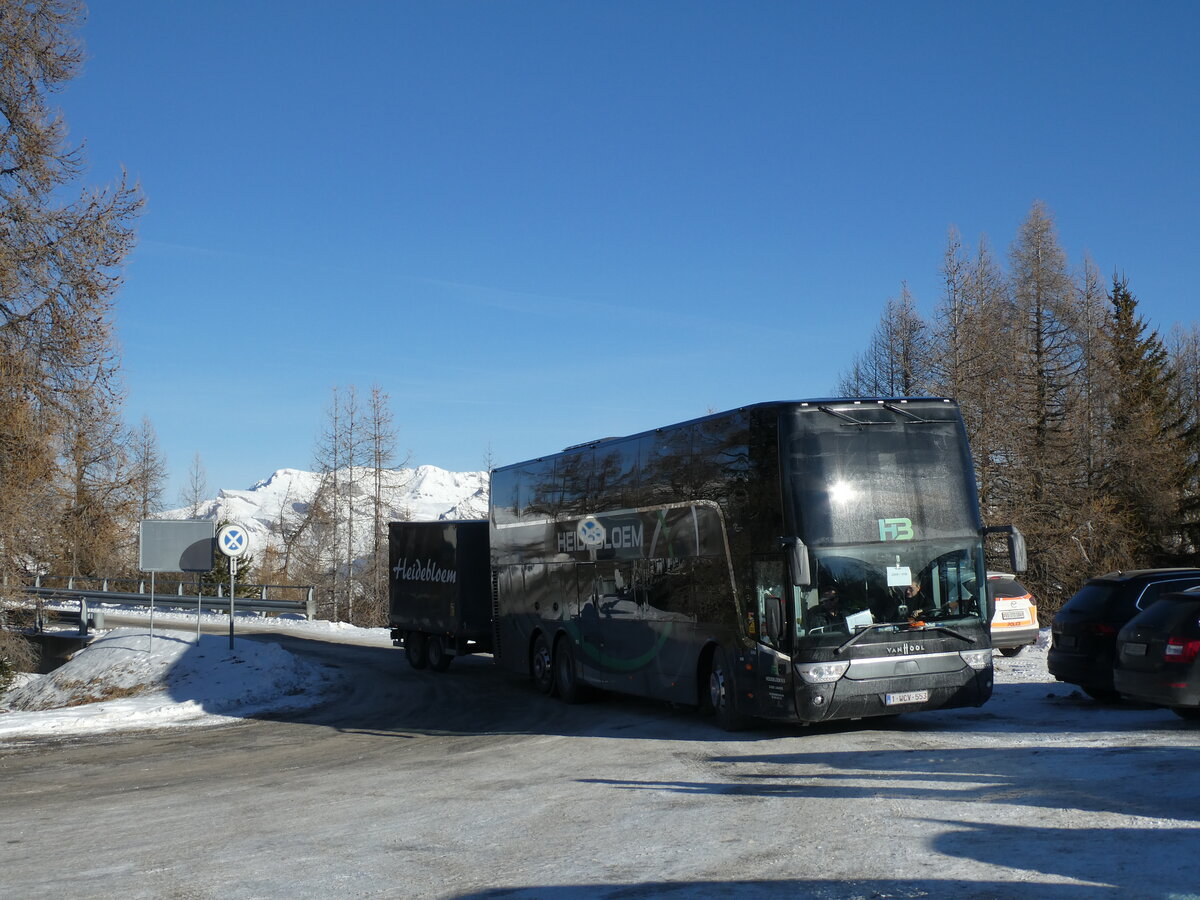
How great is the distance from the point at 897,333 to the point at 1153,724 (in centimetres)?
3526

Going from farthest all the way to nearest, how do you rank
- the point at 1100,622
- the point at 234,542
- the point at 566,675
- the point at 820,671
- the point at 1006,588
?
the point at 234,542 → the point at 1006,588 → the point at 566,675 → the point at 1100,622 → the point at 820,671

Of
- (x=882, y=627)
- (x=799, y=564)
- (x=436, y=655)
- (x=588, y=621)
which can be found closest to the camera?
(x=799, y=564)

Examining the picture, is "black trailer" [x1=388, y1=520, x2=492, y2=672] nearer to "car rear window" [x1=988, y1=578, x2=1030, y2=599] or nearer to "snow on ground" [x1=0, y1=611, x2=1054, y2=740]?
"snow on ground" [x1=0, y1=611, x2=1054, y2=740]

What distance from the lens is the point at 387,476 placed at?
188ft

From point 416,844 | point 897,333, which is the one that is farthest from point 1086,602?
point 897,333

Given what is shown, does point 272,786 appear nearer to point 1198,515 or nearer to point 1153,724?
point 1153,724

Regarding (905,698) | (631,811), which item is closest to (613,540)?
(905,698)

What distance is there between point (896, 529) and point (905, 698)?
6.26 ft

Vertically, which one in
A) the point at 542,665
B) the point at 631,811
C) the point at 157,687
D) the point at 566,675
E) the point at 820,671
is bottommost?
the point at 631,811

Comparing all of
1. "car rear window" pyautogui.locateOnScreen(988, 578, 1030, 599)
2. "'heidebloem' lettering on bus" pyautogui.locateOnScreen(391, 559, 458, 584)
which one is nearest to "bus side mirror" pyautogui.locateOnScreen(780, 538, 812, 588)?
"car rear window" pyautogui.locateOnScreen(988, 578, 1030, 599)

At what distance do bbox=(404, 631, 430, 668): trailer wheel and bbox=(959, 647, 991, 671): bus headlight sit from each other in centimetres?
1448

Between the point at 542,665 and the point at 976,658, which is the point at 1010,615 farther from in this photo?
the point at 542,665

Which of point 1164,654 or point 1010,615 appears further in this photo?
point 1010,615

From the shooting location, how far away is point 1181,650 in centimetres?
1146
